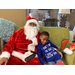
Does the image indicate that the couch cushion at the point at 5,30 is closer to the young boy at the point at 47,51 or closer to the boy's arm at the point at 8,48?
the boy's arm at the point at 8,48

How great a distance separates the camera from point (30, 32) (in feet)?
5.49

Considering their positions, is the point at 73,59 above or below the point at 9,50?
below

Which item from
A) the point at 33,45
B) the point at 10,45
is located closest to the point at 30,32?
the point at 33,45

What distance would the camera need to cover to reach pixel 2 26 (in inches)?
67.1

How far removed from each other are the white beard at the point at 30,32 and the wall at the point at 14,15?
3.87 ft

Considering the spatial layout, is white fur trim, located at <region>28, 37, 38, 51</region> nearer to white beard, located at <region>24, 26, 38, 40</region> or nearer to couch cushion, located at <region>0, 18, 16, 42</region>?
white beard, located at <region>24, 26, 38, 40</region>

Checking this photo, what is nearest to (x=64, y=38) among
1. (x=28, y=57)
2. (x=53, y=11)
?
(x=28, y=57)

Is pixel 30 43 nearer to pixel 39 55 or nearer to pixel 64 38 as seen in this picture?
pixel 39 55

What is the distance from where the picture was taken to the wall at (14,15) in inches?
100

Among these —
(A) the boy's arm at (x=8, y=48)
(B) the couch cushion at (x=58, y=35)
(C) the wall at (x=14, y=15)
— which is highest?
(C) the wall at (x=14, y=15)

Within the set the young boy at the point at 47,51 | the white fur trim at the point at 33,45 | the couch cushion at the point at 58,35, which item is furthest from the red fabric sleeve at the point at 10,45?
the couch cushion at the point at 58,35

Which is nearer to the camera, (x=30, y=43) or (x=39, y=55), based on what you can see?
(x=39, y=55)
